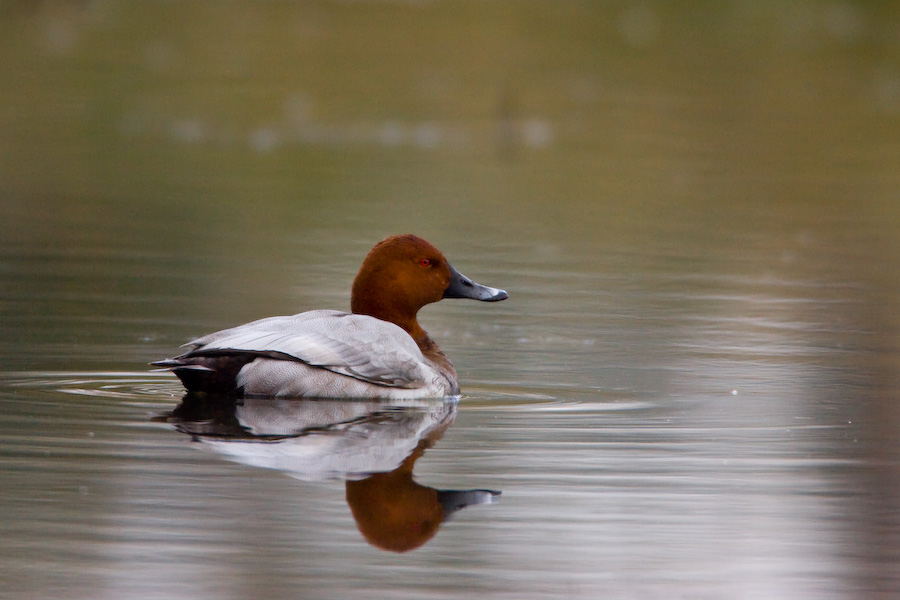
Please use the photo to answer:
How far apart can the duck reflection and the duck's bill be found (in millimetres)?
936

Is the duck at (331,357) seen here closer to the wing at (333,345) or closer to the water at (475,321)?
the wing at (333,345)

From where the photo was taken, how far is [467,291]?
834 centimetres

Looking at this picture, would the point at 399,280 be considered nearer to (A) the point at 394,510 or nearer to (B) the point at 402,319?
(B) the point at 402,319

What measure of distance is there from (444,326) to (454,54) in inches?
719

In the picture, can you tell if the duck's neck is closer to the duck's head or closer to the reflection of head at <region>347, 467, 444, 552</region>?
the duck's head

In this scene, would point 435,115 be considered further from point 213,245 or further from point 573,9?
point 573,9

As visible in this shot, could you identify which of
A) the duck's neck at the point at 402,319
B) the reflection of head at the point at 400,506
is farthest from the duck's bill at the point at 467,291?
the reflection of head at the point at 400,506

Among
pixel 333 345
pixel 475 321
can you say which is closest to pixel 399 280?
pixel 333 345

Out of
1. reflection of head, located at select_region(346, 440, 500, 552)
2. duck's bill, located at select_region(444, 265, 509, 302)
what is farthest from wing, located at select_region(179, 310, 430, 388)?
reflection of head, located at select_region(346, 440, 500, 552)

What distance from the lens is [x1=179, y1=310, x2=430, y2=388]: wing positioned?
712cm

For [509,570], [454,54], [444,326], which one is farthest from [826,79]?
[509,570]

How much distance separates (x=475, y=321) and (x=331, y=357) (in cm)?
291

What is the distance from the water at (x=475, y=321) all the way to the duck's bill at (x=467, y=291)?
0.37 meters

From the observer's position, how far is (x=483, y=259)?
12.0 metres
